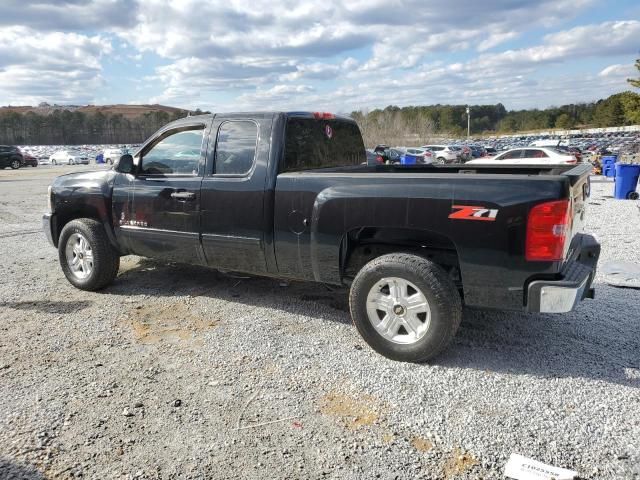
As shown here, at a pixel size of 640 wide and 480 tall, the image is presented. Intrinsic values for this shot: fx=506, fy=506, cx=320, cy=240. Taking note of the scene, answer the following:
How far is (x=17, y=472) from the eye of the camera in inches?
103

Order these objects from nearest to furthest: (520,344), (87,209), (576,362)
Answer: (576,362) → (520,344) → (87,209)

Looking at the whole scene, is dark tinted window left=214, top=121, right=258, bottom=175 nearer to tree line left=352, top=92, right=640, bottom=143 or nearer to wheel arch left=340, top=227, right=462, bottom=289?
wheel arch left=340, top=227, right=462, bottom=289

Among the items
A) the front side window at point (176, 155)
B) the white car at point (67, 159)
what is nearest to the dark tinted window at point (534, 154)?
the front side window at point (176, 155)

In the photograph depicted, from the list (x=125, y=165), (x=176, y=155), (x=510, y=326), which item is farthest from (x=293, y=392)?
(x=125, y=165)

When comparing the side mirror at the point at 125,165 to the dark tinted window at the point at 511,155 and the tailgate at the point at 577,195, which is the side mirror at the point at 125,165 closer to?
the tailgate at the point at 577,195

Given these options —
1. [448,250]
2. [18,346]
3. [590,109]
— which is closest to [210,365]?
[18,346]

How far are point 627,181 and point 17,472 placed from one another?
15780 millimetres

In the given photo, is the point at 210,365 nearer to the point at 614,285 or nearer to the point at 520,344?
the point at 520,344

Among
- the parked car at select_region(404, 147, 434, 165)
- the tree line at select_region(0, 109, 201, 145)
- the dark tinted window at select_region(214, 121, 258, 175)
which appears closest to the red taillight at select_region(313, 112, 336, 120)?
the dark tinted window at select_region(214, 121, 258, 175)

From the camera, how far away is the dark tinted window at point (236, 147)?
453 cm

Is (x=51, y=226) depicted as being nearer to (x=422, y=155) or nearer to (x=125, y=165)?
(x=125, y=165)

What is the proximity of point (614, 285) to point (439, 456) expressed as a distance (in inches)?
157

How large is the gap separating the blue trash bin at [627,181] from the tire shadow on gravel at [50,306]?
1436 centimetres

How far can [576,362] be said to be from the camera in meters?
3.80
